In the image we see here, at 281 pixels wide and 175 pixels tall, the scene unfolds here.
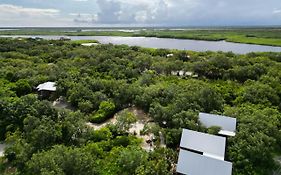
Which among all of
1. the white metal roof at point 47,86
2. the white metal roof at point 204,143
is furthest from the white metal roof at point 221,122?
the white metal roof at point 47,86

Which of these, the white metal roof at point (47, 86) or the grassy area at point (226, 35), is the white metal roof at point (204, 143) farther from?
the grassy area at point (226, 35)

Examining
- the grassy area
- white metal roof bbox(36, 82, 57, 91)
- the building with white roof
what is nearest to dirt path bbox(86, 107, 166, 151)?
the building with white roof

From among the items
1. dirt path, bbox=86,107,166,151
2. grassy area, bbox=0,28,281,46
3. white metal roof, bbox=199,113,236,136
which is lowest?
dirt path, bbox=86,107,166,151

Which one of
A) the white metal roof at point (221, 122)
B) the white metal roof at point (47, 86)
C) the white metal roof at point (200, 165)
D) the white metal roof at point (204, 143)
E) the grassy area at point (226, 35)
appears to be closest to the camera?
the white metal roof at point (200, 165)

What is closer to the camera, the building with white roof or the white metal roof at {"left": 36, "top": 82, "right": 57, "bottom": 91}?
the building with white roof

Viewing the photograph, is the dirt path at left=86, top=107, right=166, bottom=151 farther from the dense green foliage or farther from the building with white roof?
the building with white roof

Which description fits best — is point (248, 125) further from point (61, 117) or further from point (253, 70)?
point (253, 70)

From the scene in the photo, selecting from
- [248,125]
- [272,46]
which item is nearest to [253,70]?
[248,125]
